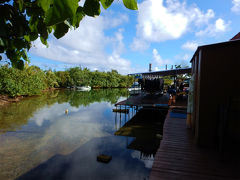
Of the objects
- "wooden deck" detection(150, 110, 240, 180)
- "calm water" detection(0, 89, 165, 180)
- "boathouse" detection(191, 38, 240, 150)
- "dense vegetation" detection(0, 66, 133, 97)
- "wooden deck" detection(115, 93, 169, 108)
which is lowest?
"calm water" detection(0, 89, 165, 180)

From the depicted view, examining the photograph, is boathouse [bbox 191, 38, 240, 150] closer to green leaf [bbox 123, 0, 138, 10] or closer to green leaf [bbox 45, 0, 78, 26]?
green leaf [bbox 123, 0, 138, 10]

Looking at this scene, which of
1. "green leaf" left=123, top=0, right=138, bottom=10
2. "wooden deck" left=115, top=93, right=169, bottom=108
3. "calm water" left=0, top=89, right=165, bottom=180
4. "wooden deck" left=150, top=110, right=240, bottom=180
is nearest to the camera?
"green leaf" left=123, top=0, right=138, bottom=10

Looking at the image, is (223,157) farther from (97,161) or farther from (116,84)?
(116,84)

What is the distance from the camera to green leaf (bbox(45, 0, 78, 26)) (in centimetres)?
62

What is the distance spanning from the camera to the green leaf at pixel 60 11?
62 centimetres

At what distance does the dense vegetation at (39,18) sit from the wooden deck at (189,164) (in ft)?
8.47

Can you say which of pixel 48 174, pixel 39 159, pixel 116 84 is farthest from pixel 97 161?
pixel 116 84

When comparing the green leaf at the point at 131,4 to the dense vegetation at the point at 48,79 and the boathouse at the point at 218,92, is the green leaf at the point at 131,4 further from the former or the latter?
the dense vegetation at the point at 48,79

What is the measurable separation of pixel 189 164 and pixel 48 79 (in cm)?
4146

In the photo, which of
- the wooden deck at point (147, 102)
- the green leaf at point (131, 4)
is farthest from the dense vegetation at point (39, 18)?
the wooden deck at point (147, 102)

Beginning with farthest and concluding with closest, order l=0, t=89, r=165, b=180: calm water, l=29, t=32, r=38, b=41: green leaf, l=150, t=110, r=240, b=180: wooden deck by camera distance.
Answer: l=0, t=89, r=165, b=180: calm water
l=150, t=110, r=240, b=180: wooden deck
l=29, t=32, r=38, b=41: green leaf

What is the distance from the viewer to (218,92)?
338cm

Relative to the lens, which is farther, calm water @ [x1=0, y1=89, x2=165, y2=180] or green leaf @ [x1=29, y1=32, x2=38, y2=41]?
calm water @ [x1=0, y1=89, x2=165, y2=180]

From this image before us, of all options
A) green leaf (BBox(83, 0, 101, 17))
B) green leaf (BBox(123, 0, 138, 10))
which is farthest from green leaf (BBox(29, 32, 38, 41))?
green leaf (BBox(123, 0, 138, 10))
